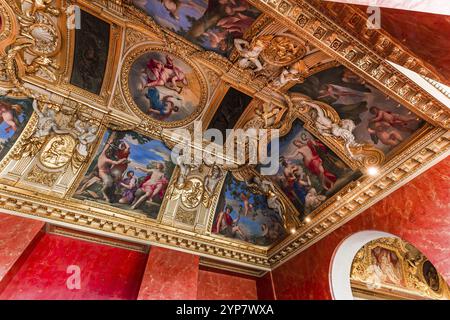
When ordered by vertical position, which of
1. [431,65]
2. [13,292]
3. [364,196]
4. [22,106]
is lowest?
[13,292]

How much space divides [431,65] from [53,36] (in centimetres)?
732

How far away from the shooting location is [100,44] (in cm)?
598

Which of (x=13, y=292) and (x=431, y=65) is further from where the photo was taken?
(x=13, y=292)

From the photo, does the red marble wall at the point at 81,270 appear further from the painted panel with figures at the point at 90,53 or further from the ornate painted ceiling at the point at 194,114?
the painted panel with figures at the point at 90,53

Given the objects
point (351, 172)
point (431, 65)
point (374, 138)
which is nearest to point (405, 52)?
point (431, 65)

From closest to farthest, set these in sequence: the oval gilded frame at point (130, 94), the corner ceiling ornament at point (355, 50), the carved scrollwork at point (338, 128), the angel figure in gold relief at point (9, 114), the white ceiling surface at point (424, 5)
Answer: the white ceiling surface at point (424, 5) → the corner ceiling ornament at point (355, 50) → the angel figure in gold relief at point (9, 114) → the oval gilded frame at point (130, 94) → the carved scrollwork at point (338, 128)

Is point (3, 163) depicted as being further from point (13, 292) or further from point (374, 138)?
point (374, 138)

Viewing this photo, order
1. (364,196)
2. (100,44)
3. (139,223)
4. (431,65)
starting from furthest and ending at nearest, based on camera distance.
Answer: (139,223), (364,196), (100,44), (431,65)

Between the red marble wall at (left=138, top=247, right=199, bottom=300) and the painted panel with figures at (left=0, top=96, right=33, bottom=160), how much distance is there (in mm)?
4616

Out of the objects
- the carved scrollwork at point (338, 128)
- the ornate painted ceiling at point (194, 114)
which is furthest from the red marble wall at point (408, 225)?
the carved scrollwork at point (338, 128)

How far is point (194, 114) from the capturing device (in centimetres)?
745

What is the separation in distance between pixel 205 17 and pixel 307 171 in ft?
17.0

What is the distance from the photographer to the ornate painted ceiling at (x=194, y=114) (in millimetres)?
5305

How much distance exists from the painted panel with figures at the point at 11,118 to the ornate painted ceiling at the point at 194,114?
25mm
